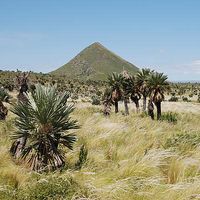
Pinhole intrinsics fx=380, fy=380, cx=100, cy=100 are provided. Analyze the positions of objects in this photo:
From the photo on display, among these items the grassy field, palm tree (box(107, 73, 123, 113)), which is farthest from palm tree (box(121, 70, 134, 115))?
the grassy field

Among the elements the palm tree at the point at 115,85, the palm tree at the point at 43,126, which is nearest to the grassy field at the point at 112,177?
the palm tree at the point at 43,126

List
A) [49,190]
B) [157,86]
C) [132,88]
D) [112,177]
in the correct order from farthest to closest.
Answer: [132,88] < [157,86] < [112,177] < [49,190]

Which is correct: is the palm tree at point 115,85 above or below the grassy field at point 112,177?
above

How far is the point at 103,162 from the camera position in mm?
7688

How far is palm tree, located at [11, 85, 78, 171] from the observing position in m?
7.07

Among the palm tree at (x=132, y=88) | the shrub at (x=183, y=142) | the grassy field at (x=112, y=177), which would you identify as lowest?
the grassy field at (x=112, y=177)

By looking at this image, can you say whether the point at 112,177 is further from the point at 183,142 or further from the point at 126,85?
the point at 126,85

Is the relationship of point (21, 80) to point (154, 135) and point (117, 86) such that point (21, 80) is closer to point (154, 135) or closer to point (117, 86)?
point (154, 135)

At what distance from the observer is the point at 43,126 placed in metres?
7.20

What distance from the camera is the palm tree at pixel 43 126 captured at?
7.07 metres

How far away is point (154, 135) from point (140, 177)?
224 inches

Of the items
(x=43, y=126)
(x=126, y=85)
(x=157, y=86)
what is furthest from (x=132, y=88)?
(x=43, y=126)

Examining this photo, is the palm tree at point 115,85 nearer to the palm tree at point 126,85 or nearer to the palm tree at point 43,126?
the palm tree at point 126,85

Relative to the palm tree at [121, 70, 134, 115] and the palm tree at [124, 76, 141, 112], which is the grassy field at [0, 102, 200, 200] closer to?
the palm tree at [121, 70, 134, 115]
